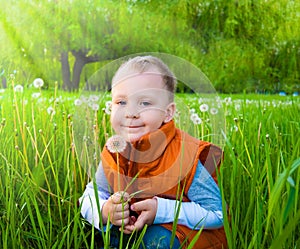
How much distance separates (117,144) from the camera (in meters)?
0.66

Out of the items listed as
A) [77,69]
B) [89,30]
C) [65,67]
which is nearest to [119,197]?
[89,30]

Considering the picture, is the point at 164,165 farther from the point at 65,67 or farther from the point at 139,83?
the point at 65,67

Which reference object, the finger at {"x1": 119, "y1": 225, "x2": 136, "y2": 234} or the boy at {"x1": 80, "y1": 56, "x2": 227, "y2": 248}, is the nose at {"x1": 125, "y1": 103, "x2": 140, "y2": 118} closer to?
the boy at {"x1": 80, "y1": 56, "x2": 227, "y2": 248}

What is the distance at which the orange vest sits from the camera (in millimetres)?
652

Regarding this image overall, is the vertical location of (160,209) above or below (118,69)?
below

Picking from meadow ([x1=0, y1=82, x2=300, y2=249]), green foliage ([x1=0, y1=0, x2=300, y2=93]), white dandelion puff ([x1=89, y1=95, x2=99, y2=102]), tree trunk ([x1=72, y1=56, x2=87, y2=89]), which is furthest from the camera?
tree trunk ([x1=72, y1=56, x2=87, y2=89])

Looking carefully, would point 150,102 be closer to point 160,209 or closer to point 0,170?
point 160,209

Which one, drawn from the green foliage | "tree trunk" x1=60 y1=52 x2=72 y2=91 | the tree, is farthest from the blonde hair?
"tree trunk" x1=60 y1=52 x2=72 y2=91

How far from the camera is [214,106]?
0.70 meters

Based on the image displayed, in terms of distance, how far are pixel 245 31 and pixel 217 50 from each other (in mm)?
626

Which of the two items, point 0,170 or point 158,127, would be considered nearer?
point 158,127

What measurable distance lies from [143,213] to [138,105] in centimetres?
16

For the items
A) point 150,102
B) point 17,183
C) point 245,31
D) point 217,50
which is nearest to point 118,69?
point 150,102

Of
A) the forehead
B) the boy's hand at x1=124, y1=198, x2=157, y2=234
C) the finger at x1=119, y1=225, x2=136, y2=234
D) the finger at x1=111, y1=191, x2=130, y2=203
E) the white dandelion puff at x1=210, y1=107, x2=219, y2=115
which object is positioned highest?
the forehead
